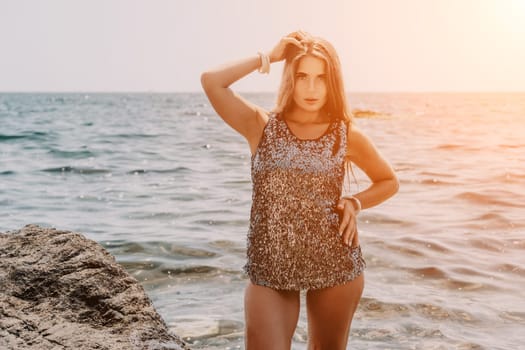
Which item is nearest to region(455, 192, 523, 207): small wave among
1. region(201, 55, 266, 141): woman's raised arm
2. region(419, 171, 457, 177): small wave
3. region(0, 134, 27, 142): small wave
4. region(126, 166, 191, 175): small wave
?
region(419, 171, 457, 177): small wave

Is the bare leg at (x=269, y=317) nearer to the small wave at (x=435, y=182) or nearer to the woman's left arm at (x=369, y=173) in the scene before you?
the woman's left arm at (x=369, y=173)

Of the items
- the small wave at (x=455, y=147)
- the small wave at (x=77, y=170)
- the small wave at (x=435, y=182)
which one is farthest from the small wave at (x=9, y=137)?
the small wave at (x=435, y=182)

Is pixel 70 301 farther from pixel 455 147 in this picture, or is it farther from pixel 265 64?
pixel 455 147

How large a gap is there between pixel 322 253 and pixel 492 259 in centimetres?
672

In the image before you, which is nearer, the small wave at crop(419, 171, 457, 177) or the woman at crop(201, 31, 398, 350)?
the woman at crop(201, 31, 398, 350)

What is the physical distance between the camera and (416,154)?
2536 cm

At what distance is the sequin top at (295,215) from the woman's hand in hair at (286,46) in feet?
1.30

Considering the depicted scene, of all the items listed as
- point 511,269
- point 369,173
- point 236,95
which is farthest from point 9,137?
point 369,173

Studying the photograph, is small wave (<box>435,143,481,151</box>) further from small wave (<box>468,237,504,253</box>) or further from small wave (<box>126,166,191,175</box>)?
small wave (<box>468,237,504,253</box>)

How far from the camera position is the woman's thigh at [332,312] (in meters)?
3.50

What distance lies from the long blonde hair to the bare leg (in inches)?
37.9

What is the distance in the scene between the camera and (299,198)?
342 cm

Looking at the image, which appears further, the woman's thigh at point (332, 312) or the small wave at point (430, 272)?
the small wave at point (430, 272)

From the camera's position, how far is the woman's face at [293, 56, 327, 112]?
350 cm
